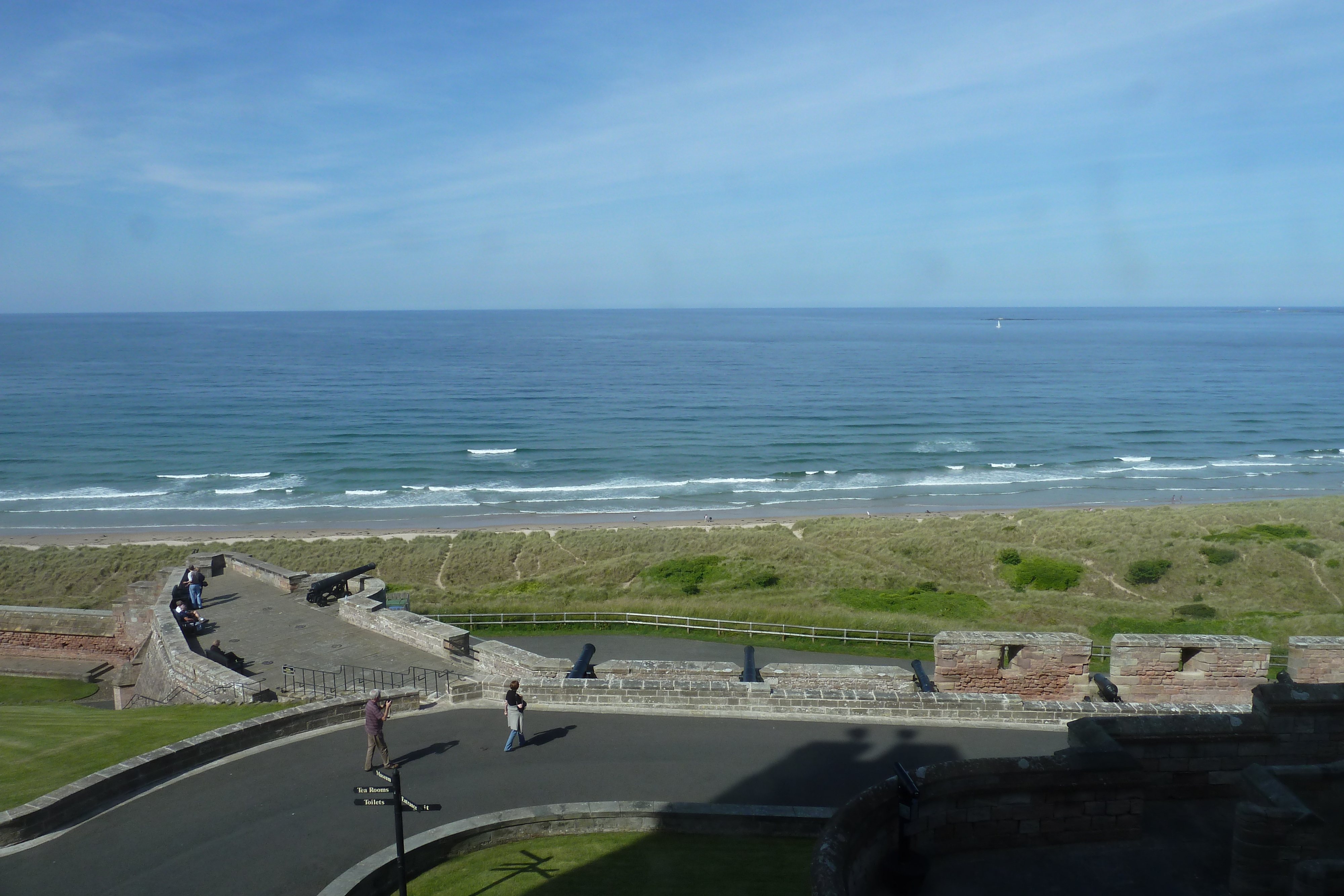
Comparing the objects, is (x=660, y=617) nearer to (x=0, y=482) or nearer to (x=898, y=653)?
(x=898, y=653)

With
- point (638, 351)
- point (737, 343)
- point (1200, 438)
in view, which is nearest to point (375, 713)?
point (1200, 438)

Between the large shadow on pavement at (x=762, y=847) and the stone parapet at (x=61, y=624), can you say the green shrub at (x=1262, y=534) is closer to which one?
the large shadow on pavement at (x=762, y=847)

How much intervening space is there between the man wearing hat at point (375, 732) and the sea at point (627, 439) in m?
32.3

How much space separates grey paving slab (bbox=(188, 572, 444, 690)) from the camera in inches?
613

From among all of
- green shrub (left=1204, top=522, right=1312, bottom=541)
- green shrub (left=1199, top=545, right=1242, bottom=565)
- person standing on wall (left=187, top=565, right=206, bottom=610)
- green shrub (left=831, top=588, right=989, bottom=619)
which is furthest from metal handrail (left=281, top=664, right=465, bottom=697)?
green shrub (left=1204, top=522, right=1312, bottom=541)

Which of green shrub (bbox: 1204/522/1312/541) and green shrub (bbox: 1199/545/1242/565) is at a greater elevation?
green shrub (bbox: 1204/522/1312/541)

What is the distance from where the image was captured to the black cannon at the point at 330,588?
62.6ft

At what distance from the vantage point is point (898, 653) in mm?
19078

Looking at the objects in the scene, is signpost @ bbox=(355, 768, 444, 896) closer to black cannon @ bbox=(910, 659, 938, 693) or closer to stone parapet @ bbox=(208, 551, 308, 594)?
black cannon @ bbox=(910, 659, 938, 693)

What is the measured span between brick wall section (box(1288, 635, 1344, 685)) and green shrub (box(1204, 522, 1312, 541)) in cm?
2014

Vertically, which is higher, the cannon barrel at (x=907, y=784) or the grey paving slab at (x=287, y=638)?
the cannon barrel at (x=907, y=784)

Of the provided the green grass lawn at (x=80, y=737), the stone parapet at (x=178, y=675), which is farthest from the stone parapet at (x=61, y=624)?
the green grass lawn at (x=80, y=737)

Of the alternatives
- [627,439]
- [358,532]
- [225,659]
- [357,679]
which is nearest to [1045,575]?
[357,679]

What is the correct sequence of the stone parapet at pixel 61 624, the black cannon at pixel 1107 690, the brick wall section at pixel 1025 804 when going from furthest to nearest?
the stone parapet at pixel 61 624
the black cannon at pixel 1107 690
the brick wall section at pixel 1025 804
